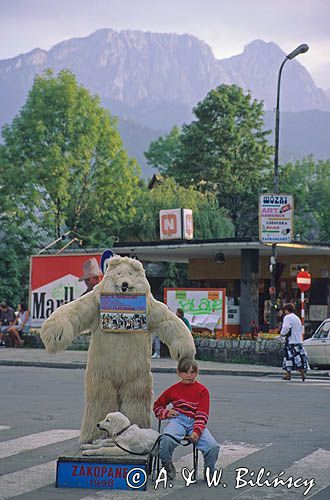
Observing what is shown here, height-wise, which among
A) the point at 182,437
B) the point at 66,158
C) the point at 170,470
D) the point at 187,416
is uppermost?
the point at 66,158

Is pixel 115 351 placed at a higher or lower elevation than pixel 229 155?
lower

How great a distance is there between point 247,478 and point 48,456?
226 centimetres

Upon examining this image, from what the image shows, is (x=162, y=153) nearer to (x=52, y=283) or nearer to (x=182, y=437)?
(x=52, y=283)

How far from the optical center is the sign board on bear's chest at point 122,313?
348 inches

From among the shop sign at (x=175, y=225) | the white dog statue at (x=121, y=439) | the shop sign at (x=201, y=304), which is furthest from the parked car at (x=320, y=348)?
the white dog statue at (x=121, y=439)

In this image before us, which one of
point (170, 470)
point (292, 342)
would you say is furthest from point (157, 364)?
point (170, 470)

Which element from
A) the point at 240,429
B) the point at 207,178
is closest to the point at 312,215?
the point at 207,178

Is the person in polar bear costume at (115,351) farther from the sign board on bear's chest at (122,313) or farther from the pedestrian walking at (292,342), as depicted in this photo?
the pedestrian walking at (292,342)

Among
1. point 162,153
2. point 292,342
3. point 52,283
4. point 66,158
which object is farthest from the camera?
point 162,153

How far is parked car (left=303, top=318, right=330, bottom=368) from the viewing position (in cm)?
2423

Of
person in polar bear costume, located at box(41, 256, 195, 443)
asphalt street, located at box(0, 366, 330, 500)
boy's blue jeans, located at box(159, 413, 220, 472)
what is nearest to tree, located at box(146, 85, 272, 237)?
asphalt street, located at box(0, 366, 330, 500)

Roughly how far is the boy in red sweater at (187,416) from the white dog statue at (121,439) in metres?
0.14

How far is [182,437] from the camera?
831 centimetres

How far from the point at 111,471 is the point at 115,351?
1198 mm
